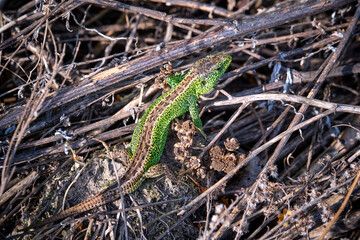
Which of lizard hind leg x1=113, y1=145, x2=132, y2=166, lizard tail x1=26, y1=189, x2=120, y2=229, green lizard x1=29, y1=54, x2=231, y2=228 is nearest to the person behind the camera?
lizard tail x1=26, y1=189, x2=120, y2=229

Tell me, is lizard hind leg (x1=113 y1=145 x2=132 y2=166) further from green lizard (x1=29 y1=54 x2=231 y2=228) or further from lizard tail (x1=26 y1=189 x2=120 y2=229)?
lizard tail (x1=26 y1=189 x2=120 y2=229)

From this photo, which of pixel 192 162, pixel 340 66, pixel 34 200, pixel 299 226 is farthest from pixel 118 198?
pixel 340 66

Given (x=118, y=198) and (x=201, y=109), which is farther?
(x=201, y=109)

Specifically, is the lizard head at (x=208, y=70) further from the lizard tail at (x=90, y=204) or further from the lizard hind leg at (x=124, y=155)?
the lizard tail at (x=90, y=204)

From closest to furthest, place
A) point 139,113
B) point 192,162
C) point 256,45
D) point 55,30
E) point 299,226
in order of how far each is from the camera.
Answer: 1. point 299,226
2. point 192,162
3. point 139,113
4. point 256,45
5. point 55,30

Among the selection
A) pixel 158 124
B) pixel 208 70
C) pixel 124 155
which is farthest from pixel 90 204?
pixel 208 70

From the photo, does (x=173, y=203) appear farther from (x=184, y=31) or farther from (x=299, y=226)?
(x=184, y=31)

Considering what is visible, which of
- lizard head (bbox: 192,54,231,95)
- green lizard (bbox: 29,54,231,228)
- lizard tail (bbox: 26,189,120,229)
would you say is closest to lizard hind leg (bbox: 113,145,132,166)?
green lizard (bbox: 29,54,231,228)
